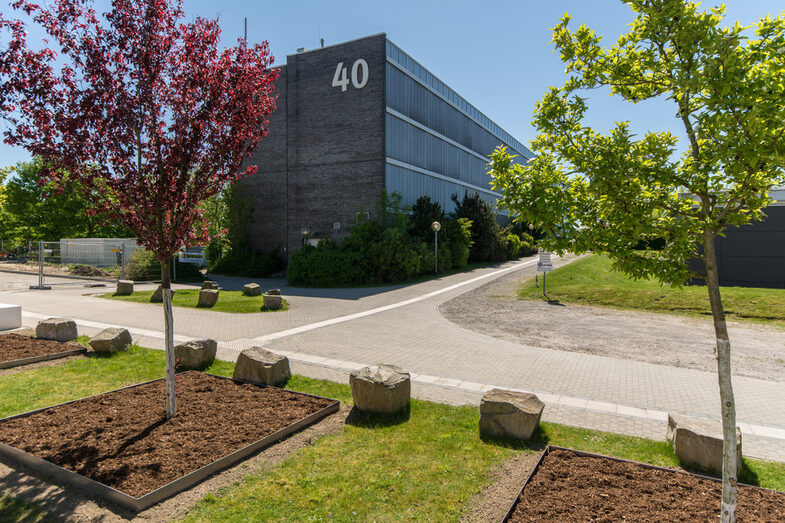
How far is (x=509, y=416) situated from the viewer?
5086 mm

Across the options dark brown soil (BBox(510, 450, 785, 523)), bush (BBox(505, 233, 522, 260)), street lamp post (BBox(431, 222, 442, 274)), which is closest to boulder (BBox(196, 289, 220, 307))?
dark brown soil (BBox(510, 450, 785, 523))

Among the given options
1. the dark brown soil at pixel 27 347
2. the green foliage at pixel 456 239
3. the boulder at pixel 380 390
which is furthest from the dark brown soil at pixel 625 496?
the green foliage at pixel 456 239

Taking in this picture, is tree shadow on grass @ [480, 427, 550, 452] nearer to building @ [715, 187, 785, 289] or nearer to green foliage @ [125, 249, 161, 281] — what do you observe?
building @ [715, 187, 785, 289]

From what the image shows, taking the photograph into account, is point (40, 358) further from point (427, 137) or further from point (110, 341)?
point (427, 137)

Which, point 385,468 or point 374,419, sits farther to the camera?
point 374,419

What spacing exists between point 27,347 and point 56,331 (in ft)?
3.00

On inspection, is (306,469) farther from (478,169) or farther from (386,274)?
(478,169)

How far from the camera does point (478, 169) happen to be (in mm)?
46594

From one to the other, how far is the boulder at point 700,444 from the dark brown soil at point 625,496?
0.51m

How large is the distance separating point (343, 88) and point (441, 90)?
36.5 feet

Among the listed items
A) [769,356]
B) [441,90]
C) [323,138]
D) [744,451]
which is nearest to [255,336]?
[744,451]

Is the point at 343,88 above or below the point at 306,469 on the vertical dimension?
above

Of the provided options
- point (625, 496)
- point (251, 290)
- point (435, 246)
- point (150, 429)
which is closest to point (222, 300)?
point (251, 290)

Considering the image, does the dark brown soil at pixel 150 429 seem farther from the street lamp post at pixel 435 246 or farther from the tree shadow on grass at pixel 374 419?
the street lamp post at pixel 435 246
